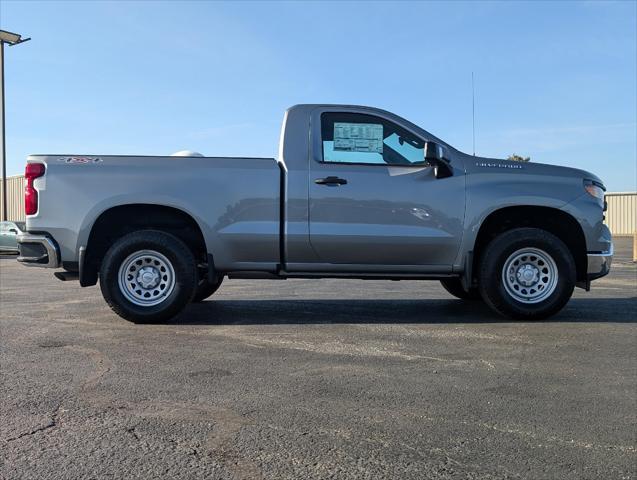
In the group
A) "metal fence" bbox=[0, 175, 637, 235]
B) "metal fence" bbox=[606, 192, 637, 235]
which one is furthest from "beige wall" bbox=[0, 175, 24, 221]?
"metal fence" bbox=[606, 192, 637, 235]

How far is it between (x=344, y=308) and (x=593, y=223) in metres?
3.00

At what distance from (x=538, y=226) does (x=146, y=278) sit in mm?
4345

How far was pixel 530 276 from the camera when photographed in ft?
20.2

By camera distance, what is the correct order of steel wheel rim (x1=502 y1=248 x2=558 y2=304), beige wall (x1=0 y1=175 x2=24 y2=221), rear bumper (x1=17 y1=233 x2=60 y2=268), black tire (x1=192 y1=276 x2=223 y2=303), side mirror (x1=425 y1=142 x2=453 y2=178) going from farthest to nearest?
beige wall (x1=0 y1=175 x2=24 y2=221) → black tire (x1=192 y1=276 x2=223 y2=303) → steel wheel rim (x1=502 y1=248 x2=558 y2=304) → rear bumper (x1=17 y1=233 x2=60 y2=268) → side mirror (x1=425 y1=142 x2=453 y2=178)

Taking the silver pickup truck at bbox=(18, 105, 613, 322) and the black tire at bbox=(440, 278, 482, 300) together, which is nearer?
the silver pickup truck at bbox=(18, 105, 613, 322)

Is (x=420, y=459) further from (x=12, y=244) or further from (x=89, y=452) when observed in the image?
(x=12, y=244)

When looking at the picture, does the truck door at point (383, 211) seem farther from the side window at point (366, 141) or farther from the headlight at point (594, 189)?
the headlight at point (594, 189)

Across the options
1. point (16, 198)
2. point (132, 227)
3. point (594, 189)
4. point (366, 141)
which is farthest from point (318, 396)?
point (16, 198)

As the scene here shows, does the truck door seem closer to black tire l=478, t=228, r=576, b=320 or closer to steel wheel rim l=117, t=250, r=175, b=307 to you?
black tire l=478, t=228, r=576, b=320

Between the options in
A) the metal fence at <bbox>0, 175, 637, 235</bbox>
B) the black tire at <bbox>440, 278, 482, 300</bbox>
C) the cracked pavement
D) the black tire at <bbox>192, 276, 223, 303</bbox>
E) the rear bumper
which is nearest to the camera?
the cracked pavement

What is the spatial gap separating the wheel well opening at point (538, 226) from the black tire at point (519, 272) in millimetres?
235

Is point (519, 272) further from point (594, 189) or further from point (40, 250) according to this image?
point (40, 250)

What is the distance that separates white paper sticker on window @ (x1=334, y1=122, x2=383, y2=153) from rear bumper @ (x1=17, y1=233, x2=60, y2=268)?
10.3 feet

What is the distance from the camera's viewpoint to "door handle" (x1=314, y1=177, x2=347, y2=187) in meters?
6.00
